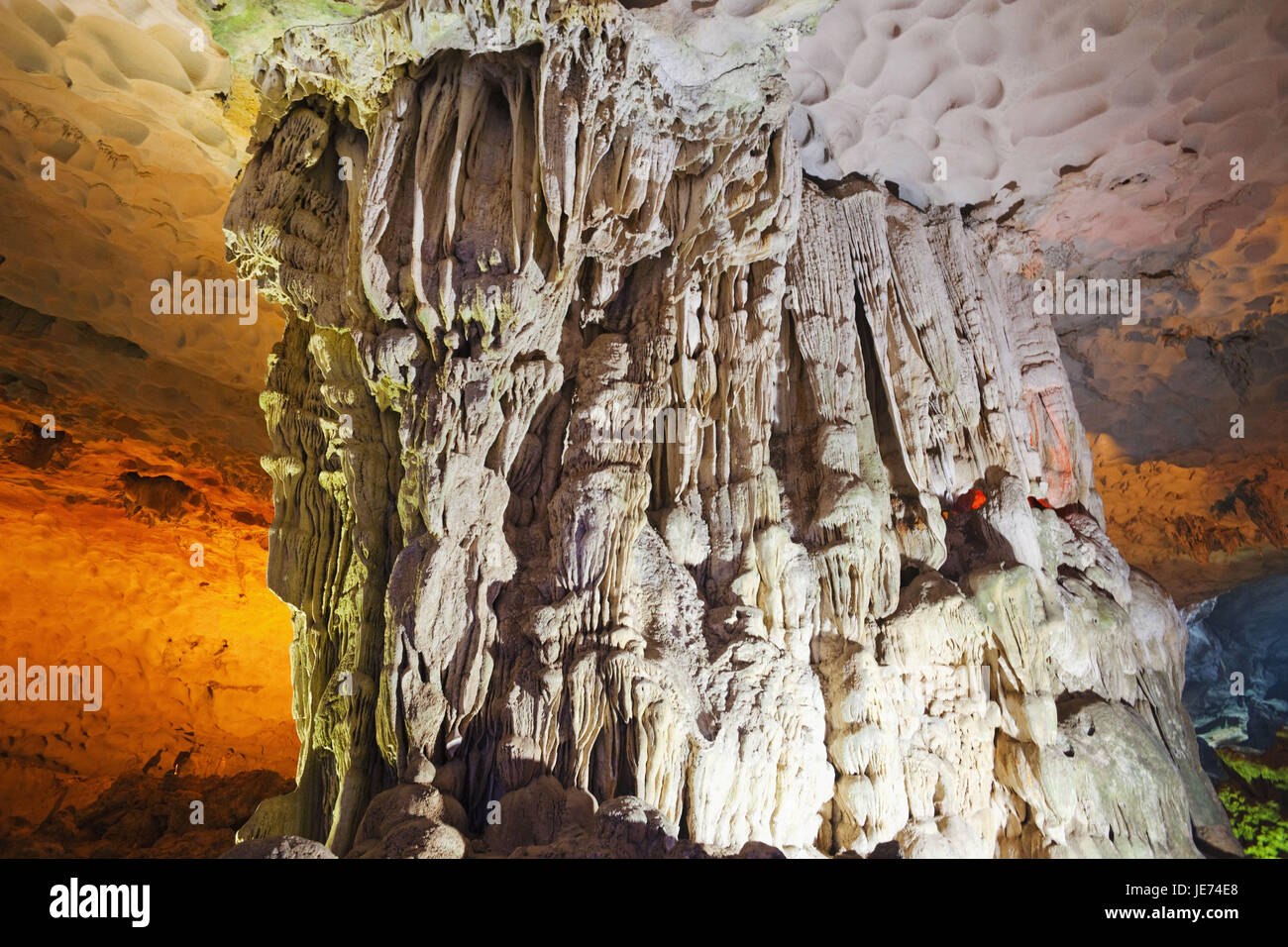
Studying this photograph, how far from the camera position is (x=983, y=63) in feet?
17.0

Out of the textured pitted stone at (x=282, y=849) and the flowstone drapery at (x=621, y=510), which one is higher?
the flowstone drapery at (x=621, y=510)

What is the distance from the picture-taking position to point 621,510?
430 cm

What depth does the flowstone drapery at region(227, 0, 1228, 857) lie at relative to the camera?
3.92 meters

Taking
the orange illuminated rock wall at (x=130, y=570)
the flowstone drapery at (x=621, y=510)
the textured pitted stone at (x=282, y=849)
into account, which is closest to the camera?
the textured pitted stone at (x=282, y=849)

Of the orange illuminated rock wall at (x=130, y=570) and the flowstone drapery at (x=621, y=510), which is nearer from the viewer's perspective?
the flowstone drapery at (x=621, y=510)

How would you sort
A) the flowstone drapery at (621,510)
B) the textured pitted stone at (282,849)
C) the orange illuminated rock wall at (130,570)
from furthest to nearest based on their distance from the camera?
the orange illuminated rock wall at (130,570) < the flowstone drapery at (621,510) < the textured pitted stone at (282,849)

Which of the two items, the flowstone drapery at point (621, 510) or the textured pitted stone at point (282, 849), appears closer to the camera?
the textured pitted stone at point (282, 849)

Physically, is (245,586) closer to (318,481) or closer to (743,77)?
(318,481)

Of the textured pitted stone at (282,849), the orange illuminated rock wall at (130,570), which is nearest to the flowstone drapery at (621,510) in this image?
the textured pitted stone at (282,849)

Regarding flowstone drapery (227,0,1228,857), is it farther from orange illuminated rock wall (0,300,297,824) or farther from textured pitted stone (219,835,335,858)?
orange illuminated rock wall (0,300,297,824)

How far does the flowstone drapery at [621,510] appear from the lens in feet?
12.9

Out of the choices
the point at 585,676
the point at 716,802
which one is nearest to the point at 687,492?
the point at 585,676

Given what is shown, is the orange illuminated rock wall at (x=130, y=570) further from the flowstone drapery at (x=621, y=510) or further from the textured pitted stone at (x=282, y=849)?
the textured pitted stone at (x=282, y=849)

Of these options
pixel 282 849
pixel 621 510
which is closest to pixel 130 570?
pixel 621 510
